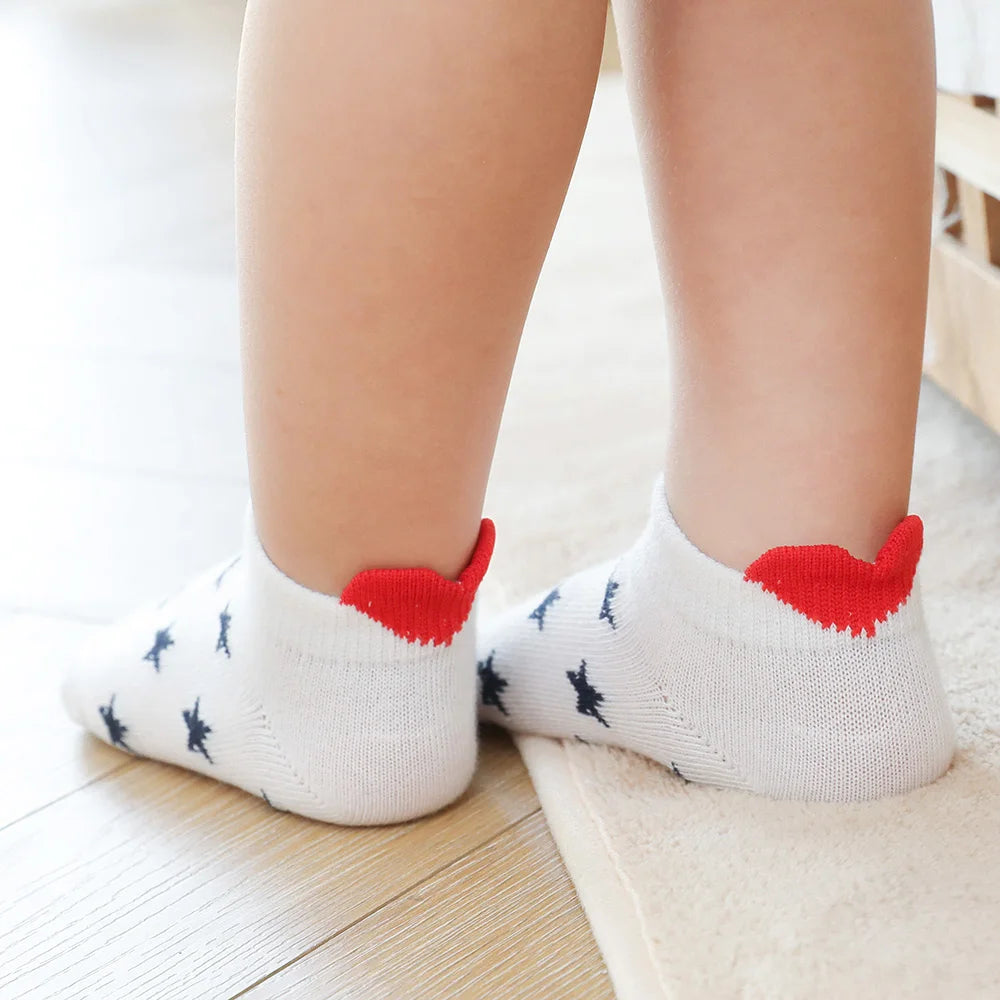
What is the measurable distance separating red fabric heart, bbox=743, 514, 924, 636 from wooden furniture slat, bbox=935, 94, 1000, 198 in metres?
0.35

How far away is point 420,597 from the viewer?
542mm

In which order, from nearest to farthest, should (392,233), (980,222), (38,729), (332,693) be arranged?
(392,233), (332,693), (38,729), (980,222)

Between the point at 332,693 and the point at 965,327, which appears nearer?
the point at 332,693

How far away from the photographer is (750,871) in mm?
522

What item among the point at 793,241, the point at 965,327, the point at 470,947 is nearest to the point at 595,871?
the point at 470,947

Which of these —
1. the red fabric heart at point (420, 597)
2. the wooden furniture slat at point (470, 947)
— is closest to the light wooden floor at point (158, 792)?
the wooden furniture slat at point (470, 947)

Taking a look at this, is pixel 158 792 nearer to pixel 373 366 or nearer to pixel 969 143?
pixel 373 366

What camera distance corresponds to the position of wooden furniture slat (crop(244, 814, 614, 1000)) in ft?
1.63

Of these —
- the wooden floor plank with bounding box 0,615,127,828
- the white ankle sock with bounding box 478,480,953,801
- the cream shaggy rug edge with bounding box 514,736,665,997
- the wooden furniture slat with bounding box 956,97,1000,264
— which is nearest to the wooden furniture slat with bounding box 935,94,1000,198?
the wooden furniture slat with bounding box 956,97,1000,264

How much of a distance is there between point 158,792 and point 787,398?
383 mm

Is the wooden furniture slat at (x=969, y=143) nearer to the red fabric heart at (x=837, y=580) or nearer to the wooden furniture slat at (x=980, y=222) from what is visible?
the wooden furniture slat at (x=980, y=222)

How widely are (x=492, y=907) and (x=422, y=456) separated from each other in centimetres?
20

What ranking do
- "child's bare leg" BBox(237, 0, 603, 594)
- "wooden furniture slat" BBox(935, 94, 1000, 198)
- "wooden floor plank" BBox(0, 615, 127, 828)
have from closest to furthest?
1. "child's bare leg" BBox(237, 0, 603, 594)
2. "wooden floor plank" BBox(0, 615, 127, 828)
3. "wooden furniture slat" BBox(935, 94, 1000, 198)

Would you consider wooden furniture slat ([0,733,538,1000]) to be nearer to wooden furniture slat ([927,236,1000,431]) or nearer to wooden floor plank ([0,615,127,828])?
wooden floor plank ([0,615,127,828])
